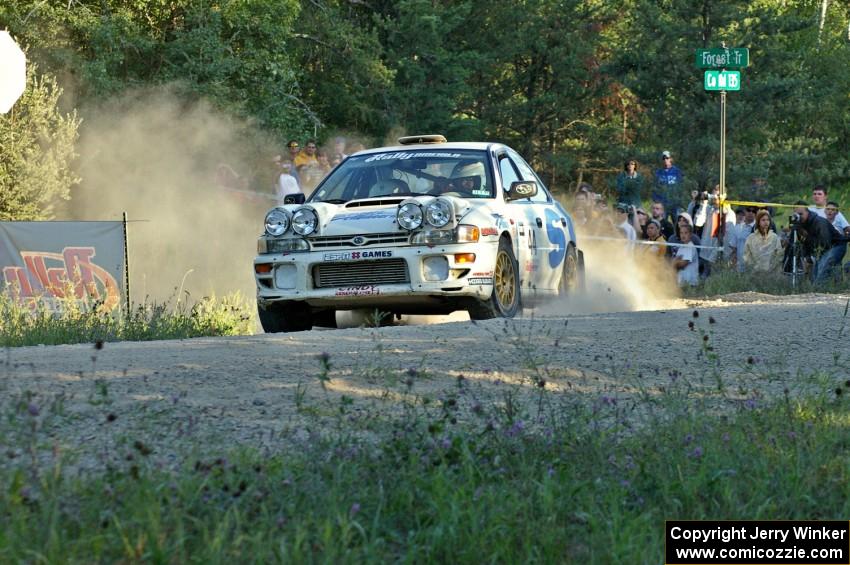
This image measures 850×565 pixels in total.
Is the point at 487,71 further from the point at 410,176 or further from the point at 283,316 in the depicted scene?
the point at 283,316

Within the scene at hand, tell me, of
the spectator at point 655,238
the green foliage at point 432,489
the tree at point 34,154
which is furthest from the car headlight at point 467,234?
the tree at point 34,154

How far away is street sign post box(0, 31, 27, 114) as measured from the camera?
50.1 feet

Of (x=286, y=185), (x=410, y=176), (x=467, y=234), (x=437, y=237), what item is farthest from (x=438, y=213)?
(x=286, y=185)

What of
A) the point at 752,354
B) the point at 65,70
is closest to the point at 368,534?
the point at 752,354

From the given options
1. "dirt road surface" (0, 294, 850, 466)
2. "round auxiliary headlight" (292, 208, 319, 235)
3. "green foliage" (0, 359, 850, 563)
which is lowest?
"green foliage" (0, 359, 850, 563)

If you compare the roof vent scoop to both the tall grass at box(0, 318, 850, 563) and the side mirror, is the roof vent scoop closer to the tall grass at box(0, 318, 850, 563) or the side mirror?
the side mirror

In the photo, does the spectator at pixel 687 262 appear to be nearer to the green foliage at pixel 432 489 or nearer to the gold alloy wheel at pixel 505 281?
the gold alloy wheel at pixel 505 281

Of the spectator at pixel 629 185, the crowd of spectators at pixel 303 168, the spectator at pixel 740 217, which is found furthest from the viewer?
the spectator at pixel 629 185

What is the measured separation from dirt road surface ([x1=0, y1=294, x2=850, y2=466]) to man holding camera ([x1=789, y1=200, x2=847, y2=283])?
845 cm

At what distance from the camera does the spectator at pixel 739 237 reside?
2100 centimetres

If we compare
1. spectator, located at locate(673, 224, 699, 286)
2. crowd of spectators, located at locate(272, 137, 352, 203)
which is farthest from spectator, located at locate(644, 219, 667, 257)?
crowd of spectators, located at locate(272, 137, 352, 203)

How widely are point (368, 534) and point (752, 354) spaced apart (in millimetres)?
4671

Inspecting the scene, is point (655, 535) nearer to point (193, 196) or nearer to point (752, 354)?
point (752, 354)

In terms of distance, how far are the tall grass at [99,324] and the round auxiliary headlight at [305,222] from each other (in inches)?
64.4
